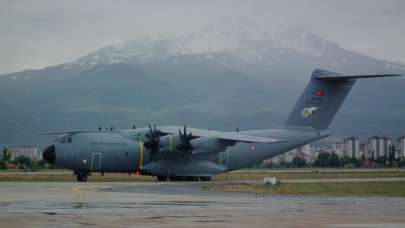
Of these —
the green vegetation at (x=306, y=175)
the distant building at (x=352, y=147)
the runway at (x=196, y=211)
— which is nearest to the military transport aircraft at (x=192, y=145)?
the green vegetation at (x=306, y=175)

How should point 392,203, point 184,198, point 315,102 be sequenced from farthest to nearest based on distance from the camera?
point 315,102
point 184,198
point 392,203

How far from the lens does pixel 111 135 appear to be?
61125 mm

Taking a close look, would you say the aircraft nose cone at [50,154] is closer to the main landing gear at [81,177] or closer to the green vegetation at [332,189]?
the main landing gear at [81,177]

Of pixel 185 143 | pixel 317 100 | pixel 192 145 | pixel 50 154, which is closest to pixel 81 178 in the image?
pixel 50 154

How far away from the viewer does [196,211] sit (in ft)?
96.0

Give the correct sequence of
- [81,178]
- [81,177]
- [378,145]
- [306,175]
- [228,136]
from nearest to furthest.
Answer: [81,178], [81,177], [228,136], [306,175], [378,145]

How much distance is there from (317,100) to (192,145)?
9.87m

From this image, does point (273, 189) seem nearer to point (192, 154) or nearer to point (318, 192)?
point (318, 192)

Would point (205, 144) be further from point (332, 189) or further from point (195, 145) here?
point (332, 189)

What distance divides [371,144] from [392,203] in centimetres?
14101

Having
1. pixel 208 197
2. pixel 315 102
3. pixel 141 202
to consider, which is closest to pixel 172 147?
pixel 315 102

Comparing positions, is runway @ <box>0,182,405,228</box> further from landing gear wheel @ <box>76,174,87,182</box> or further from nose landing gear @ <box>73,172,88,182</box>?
nose landing gear @ <box>73,172,88,182</box>

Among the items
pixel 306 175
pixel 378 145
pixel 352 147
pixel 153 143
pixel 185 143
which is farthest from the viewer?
pixel 352 147

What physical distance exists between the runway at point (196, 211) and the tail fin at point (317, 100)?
1021 inches
